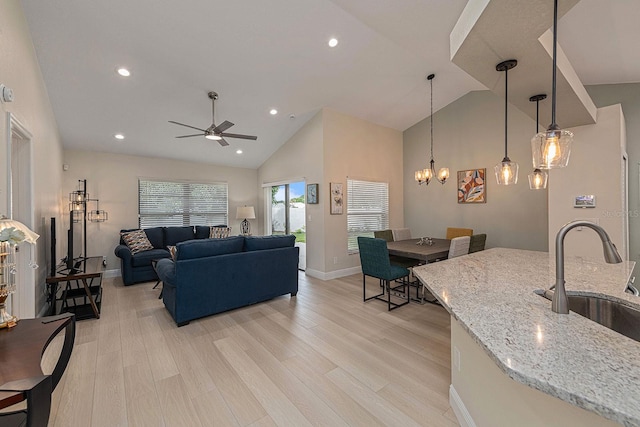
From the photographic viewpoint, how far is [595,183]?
10.0 ft

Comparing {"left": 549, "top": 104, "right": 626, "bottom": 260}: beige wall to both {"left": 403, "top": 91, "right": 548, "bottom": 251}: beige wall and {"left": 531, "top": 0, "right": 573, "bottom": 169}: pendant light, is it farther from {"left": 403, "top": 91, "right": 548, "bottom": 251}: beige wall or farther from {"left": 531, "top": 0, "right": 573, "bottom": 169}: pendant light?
{"left": 531, "top": 0, "right": 573, "bottom": 169}: pendant light

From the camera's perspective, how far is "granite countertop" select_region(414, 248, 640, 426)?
70 centimetres

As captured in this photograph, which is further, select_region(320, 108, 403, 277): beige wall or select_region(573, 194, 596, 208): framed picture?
select_region(320, 108, 403, 277): beige wall

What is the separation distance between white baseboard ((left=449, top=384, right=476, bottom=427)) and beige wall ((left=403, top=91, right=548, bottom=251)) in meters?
3.80

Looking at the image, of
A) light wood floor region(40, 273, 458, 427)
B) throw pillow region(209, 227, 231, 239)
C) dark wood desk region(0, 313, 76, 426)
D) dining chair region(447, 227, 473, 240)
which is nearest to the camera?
dark wood desk region(0, 313, 76, 426)

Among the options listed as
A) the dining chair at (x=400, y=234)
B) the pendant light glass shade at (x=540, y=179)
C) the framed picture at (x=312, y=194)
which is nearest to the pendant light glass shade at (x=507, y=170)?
the pendant light glass shade at (x=540, y=179)

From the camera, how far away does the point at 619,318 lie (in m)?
1.42

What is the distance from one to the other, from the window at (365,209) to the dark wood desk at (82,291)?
410 centimetres

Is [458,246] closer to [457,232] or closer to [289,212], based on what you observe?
[457,232]

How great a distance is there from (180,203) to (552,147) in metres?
6.81

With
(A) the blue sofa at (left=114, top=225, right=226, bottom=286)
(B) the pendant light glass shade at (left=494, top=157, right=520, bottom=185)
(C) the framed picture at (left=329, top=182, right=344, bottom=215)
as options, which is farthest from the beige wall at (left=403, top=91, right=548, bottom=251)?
(A) the blue sofa at (left=114, top=225, right=226, bottom=286)

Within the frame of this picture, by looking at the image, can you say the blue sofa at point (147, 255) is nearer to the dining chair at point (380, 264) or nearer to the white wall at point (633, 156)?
the dining chair at point (380, 264)

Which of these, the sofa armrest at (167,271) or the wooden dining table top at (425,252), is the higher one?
the wooden dining table top at (425,252)

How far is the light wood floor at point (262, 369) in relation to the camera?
1.83 meters
